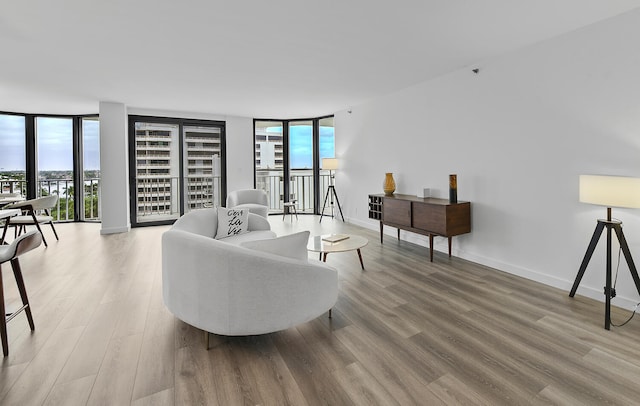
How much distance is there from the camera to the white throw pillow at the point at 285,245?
6.93ft

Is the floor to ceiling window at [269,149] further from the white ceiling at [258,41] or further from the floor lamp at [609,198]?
the floor lamp at [609,198]

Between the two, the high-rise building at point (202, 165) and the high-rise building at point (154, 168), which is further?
the high-rise building at point (202, 165)

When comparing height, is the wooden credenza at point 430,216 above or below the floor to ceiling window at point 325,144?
below

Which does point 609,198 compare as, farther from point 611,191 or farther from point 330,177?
point 330,177

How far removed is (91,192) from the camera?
7.43 m

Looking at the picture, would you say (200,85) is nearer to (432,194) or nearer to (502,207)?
(432,194)

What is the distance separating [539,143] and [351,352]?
9.70ft

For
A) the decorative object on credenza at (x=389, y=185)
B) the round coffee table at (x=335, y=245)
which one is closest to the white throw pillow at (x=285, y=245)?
the round coffee table at (x=335, y=245)

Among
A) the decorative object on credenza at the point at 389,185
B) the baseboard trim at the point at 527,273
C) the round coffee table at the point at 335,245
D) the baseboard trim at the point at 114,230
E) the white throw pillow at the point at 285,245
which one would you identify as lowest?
the baseboard trim at the point at 527,273

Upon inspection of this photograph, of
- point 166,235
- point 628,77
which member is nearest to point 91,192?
point 166,235

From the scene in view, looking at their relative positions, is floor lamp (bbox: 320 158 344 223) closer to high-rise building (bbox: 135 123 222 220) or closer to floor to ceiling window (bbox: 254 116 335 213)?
floor to ceiling window (bbox: 254 116 335 213)

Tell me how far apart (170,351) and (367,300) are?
5.47 feet

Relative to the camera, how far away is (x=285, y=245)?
2146 mm

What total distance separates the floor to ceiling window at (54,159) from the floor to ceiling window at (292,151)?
3.78 meters
